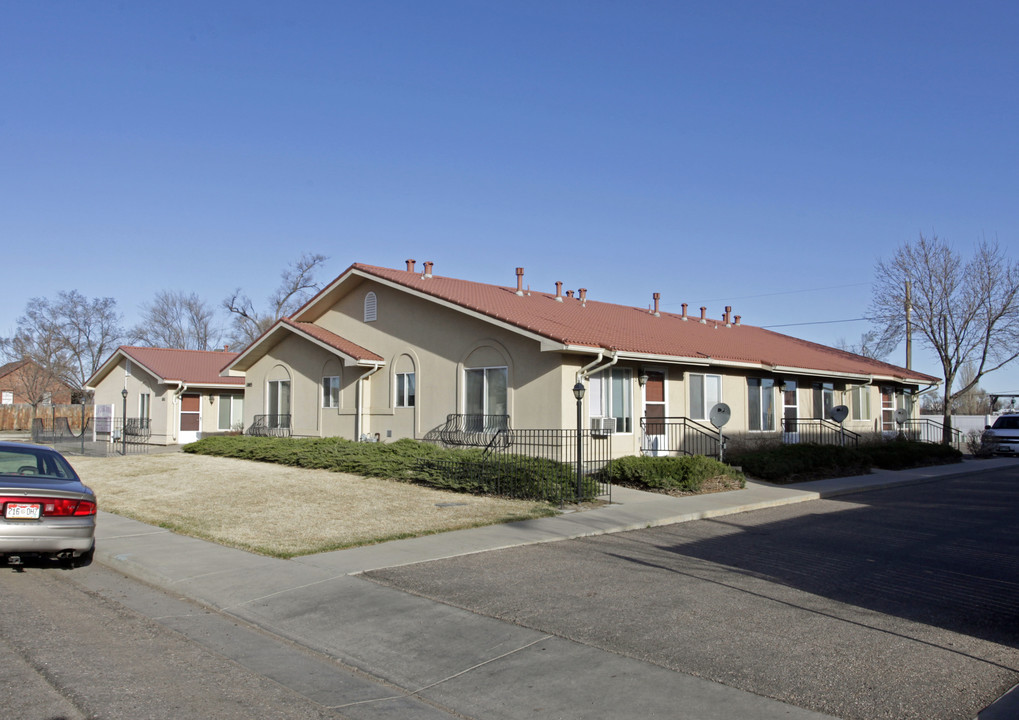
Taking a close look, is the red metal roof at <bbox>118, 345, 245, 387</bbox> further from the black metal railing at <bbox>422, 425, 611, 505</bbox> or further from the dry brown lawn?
the black metal railing at <bbox>422, 425, 611, 505</bbox>

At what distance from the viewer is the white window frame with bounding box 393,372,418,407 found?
21828 millimetres

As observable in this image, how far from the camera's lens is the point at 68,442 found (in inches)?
1400

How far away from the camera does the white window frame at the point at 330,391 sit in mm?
24094

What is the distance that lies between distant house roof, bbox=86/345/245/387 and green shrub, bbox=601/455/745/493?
19.4 meters

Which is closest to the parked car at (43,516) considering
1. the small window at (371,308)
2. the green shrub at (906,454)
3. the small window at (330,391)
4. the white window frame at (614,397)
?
the white window frame at (614,397)

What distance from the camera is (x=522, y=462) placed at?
1534 cm

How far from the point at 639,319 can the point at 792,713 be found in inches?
833

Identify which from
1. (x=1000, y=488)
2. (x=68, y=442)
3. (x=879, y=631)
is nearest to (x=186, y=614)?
(x=879, y=631)

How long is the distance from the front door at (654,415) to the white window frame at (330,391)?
939 centimetres

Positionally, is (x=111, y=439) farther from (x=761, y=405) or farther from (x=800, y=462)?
(x=800, y=462)

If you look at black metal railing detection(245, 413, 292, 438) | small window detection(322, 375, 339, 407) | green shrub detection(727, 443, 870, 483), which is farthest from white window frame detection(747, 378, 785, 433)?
black metal railing detection(245, 413, 292, 438)

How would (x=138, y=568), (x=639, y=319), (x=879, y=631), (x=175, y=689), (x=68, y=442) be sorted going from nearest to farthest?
(x=175, y=689) → (x=879, y=631) → (x=138, y=568) → (x=639, y=319) → (x=68, y=442)

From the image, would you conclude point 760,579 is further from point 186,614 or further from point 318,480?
point 318,480

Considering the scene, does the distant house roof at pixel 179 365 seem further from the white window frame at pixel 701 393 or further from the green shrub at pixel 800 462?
the green shrub at pixel 800 462
